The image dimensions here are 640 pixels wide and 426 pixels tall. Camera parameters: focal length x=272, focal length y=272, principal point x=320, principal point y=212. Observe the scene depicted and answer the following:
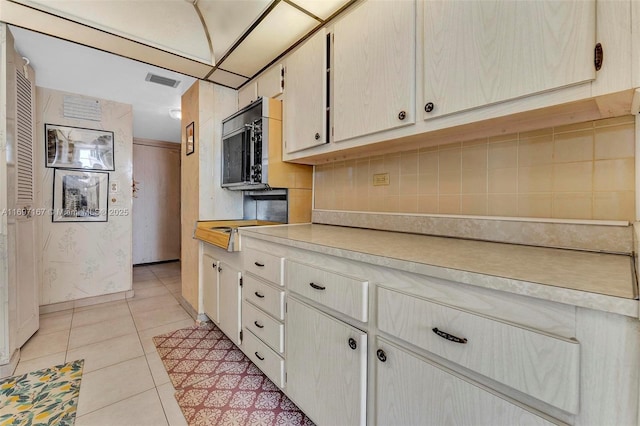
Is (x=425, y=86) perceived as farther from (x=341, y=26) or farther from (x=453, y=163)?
(x=341, y=26)

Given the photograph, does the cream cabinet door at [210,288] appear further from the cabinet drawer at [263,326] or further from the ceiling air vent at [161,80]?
the ceiling air vent at [161,80]

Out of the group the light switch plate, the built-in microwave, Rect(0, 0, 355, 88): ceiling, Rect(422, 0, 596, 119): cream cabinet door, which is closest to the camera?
Rect(422, 0, 596, 119): cream cabinet door

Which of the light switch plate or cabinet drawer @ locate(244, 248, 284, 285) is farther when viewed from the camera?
the light switch plate

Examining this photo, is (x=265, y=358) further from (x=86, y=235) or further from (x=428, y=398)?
(x=86, y=235)

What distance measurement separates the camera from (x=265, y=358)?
5.19ft

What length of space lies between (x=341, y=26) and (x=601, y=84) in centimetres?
121

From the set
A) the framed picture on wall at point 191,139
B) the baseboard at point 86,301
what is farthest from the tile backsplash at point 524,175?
the baseboard at point 86,301

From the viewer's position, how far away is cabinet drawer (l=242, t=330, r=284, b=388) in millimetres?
1462

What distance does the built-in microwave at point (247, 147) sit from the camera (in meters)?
1.98

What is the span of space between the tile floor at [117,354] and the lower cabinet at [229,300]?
0.46 m

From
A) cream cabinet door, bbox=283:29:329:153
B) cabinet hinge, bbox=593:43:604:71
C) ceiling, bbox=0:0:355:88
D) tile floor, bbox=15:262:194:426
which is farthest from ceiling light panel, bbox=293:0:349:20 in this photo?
tile floor, bbox=15:262:194:426

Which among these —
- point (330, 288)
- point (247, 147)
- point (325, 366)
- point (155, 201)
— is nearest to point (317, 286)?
point (330, 288)

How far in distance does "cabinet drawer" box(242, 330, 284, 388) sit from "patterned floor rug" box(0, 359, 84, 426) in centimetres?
91

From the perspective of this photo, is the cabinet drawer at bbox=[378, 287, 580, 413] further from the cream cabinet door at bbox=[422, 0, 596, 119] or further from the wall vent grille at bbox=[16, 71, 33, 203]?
the wall vent grille at bbox=[16, 71, 33, 203]
